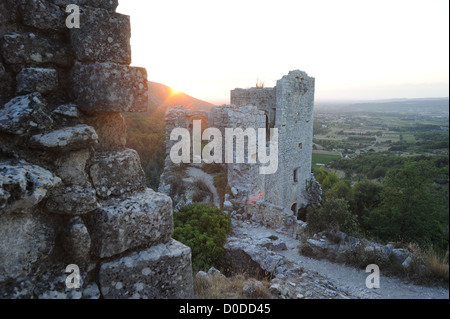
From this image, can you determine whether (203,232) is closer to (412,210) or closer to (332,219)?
(332,219)

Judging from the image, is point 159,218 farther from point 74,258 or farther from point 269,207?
point 269,207

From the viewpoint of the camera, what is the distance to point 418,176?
9766 mm

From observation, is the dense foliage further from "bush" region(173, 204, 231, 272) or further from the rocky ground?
"bush" region(173, 204, 231, 272)

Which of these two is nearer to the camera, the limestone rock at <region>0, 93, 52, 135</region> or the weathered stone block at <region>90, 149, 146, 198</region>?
the limestone rock at <region>0, 93, 52, 135</region>

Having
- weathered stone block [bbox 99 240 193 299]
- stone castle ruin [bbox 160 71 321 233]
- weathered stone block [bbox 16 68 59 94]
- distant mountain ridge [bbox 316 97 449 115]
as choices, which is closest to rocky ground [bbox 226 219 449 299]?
stone castle ruin [bbox 160 71 321 233]

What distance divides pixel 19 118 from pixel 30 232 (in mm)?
729

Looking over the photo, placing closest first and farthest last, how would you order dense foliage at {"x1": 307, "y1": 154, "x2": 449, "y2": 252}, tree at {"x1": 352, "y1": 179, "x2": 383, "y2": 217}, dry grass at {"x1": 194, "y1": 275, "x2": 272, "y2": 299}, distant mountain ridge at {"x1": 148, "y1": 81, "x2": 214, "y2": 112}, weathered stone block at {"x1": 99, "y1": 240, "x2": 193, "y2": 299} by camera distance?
weathered stone block at {"x1": 99, "y1": 240, "x2": 193, "y2": 299}, dry grass at {"x1": 194, "y1": 275, "x2": 272, "y2": 299}, dense foliage at {"x1": 307, "y1": 154, "x2": 449, "y2": 252}, tree at {"x1": 352, "y1": 179, "x2": 383, "y2": 217}, distant mountain ridge at {"x1": 148, "y1": 81, "x2": 214, "y2": 112}

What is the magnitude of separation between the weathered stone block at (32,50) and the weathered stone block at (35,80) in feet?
0.29

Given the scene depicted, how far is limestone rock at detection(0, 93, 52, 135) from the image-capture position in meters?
1.89

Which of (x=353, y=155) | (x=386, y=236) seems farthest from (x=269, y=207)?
(x=353, y=155)

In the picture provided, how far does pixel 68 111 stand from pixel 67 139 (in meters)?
0.28

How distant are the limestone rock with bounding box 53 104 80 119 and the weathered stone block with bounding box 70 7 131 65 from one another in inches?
14.6

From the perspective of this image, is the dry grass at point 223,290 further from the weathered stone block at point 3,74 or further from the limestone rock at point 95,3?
the limestone rock at point 95,3

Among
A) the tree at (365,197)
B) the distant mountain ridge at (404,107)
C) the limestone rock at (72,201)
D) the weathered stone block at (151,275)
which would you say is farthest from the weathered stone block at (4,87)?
the distant mountain ridge at (404,107)
